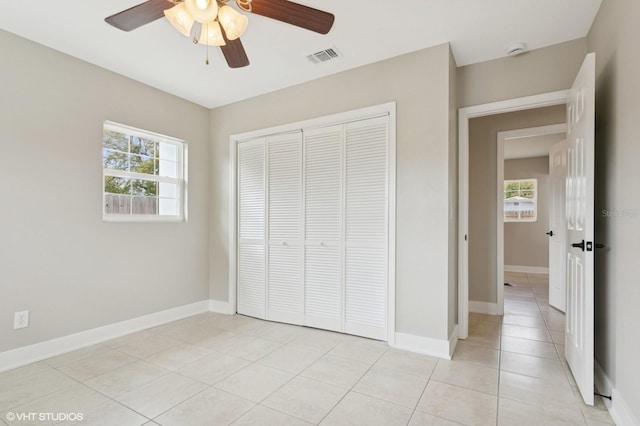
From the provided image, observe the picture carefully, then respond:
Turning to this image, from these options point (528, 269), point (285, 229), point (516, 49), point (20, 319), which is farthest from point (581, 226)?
point (528, 269)

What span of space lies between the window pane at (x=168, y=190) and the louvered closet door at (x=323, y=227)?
164 cm

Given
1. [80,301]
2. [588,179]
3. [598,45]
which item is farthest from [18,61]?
[598,45]

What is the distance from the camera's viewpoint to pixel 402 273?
9.40 ft

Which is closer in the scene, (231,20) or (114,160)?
(231,20)

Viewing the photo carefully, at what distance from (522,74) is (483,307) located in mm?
2664

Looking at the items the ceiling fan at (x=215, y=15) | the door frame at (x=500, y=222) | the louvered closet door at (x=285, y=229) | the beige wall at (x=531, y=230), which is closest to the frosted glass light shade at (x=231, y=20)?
the ceiling fan at (x=215, y=15)

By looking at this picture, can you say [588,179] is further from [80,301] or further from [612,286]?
[80,301]

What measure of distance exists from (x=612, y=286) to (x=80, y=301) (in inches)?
162

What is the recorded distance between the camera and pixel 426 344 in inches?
108

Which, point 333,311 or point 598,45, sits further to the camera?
point 333,311

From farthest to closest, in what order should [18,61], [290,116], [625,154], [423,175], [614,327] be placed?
[290,116] < [423,175] < [18,61] < [614,327] < [625,154]

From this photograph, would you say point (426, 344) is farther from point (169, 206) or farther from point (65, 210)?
point (65, 210)

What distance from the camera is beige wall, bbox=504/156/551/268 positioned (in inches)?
274

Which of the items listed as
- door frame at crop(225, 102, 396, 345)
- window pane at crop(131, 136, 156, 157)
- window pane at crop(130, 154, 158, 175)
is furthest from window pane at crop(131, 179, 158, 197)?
door frame at crop(225, 102, 396, 345)
